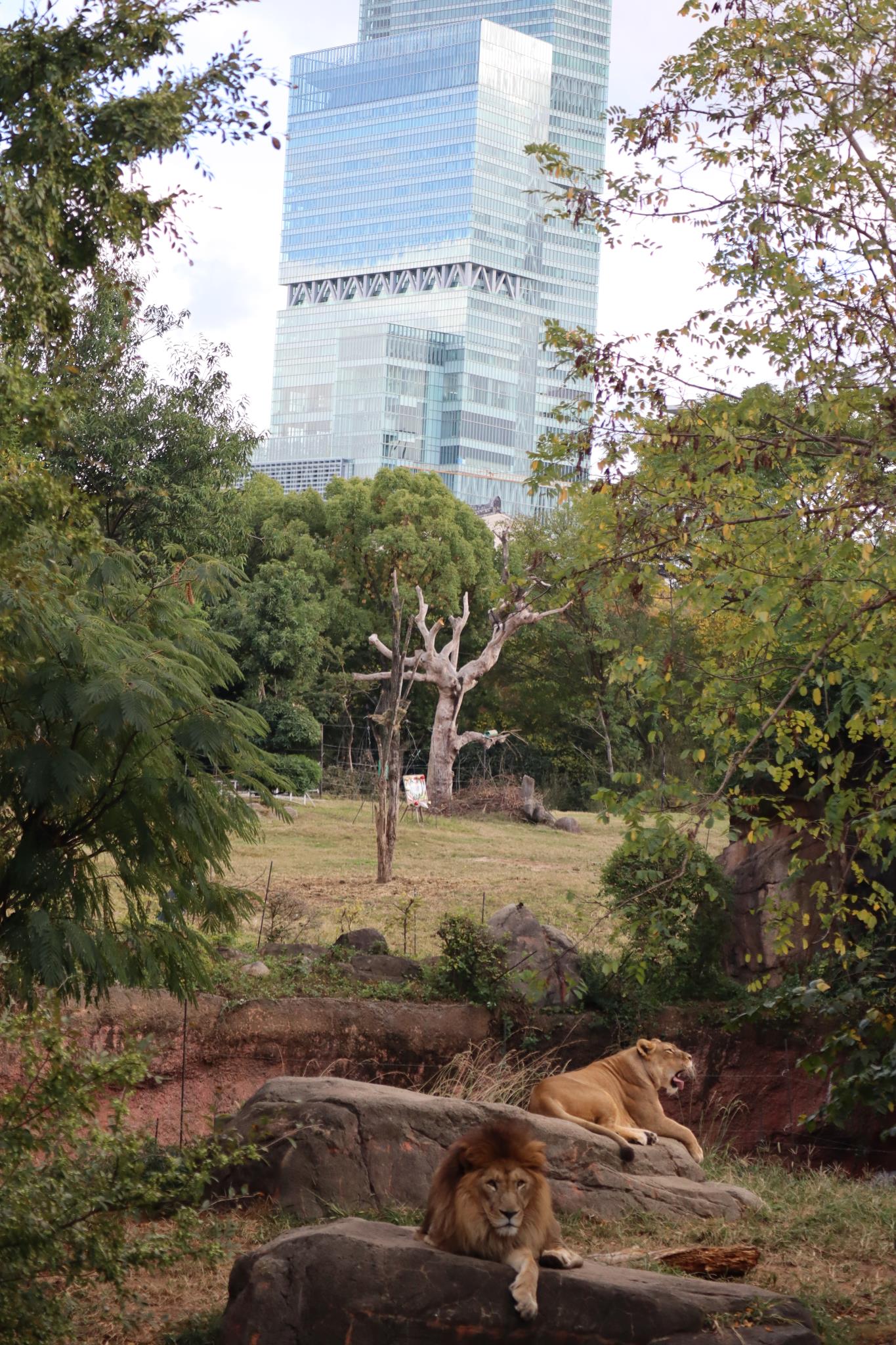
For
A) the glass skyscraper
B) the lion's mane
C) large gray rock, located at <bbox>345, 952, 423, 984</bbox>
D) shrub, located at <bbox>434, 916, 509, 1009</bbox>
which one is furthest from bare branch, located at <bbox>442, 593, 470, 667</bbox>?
the glass skyscraper

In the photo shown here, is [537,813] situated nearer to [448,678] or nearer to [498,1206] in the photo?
[448,678]

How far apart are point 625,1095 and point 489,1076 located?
3.72 feet

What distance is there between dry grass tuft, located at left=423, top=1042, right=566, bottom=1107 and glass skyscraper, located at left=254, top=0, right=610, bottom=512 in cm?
12383

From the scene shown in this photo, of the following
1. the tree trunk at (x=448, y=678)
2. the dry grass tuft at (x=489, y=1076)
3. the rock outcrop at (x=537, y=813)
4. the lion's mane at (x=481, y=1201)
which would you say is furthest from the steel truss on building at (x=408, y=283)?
the lion's mane at (x=481, y=1201)

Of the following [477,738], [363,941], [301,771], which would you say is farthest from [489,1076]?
[477,738]

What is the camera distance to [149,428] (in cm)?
2462

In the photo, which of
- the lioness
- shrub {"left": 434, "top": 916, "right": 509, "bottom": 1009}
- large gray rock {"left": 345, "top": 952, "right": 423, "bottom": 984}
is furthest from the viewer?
large gray rock {"left": 345, "top": 952, "right": 423, "bottom": 984}

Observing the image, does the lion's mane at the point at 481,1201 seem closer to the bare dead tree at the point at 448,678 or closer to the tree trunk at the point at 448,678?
the tree trunk at the point at 448,678

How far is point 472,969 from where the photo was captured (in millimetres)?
12273

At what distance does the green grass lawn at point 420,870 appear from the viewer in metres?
17.0

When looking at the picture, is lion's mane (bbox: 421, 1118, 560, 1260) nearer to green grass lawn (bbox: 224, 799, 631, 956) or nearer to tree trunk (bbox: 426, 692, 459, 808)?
green grass lawn (bbox: 224, 799, 631, 956)

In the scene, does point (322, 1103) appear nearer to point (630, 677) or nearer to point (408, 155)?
point (630, 677)

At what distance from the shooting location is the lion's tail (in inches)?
338

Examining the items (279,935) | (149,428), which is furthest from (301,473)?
(279,935)
